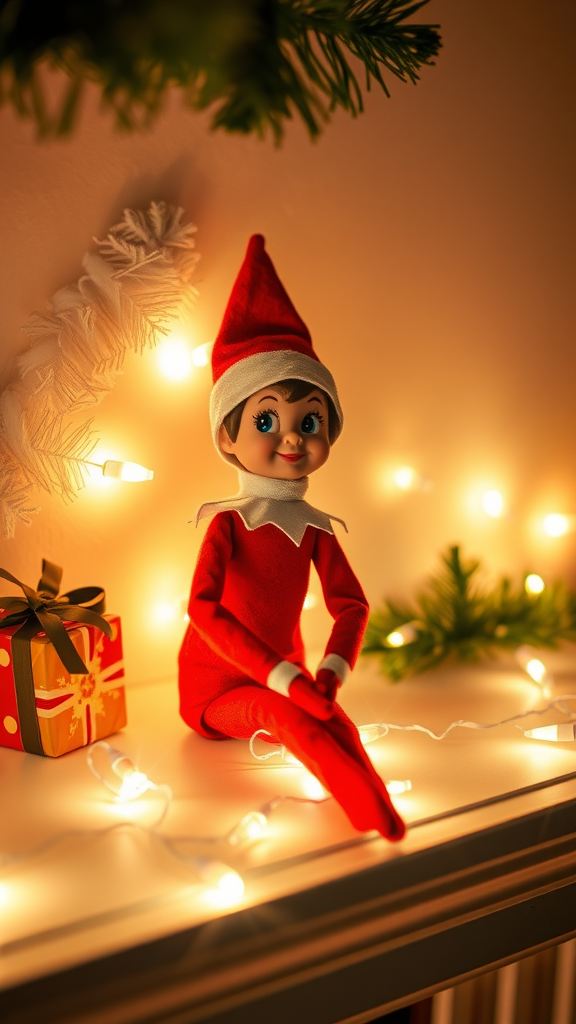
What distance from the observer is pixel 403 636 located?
1.32 metres

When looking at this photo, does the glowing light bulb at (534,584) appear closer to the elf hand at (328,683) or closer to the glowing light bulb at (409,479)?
the glowing light bulb at (409,479)

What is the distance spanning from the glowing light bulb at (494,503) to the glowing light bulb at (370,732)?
1.83ft

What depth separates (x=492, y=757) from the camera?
0.98 meters

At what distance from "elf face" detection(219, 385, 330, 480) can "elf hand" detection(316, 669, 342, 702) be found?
248 millimetres

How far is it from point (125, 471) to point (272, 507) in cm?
22

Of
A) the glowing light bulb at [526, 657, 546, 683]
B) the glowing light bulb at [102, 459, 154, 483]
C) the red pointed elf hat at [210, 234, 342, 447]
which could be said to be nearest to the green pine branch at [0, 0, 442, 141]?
the red pointed elf hat at [210, 234, 342, 447]

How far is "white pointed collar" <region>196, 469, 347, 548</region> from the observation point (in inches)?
40.1

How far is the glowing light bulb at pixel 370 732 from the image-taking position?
40.8 inches

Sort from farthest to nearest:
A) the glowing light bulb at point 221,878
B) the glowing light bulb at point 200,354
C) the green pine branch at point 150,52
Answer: the glowing light bulb at point 200,354 < the glowing light bulb at point 221,878 < the green pine branch at point 150,52

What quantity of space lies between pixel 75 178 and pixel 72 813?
0.78 metres

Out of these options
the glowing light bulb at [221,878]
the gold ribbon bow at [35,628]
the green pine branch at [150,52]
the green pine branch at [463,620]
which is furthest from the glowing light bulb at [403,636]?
the green pine branch at [150,52]

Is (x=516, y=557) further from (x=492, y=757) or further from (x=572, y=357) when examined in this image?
(x=492, y=757)

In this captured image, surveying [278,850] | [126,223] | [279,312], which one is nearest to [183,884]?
[278,850]

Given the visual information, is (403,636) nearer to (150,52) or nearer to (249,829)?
(249,829)
